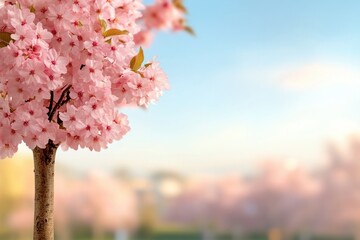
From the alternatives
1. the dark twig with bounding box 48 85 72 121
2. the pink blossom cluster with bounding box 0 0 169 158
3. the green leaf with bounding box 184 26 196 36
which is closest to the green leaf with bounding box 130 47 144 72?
the pink blossom cluster with bounding box 0 0 169 158

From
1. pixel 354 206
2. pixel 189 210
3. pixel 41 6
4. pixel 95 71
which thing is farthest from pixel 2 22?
pixel 354 206

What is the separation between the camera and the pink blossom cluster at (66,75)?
3.18ft

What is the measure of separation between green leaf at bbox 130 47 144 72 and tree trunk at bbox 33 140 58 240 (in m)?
0.20

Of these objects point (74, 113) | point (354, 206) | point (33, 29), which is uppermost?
point (354, 206)

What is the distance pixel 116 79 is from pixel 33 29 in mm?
157

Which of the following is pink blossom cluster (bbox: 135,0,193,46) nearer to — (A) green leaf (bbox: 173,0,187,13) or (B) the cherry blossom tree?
(A) green leaf (bbox: 173,0,187,13)

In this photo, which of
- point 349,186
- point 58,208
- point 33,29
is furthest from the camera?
point 349,186

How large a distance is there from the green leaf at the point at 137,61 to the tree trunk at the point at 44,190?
8.0 inches

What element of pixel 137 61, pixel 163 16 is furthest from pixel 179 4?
pixel 137 61

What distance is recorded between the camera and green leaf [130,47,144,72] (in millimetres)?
1042

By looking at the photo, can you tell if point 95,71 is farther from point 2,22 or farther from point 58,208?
point 58,208

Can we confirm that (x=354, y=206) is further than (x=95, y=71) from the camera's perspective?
Yes

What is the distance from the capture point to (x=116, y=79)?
102cm

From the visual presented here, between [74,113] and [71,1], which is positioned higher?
[71,1]
